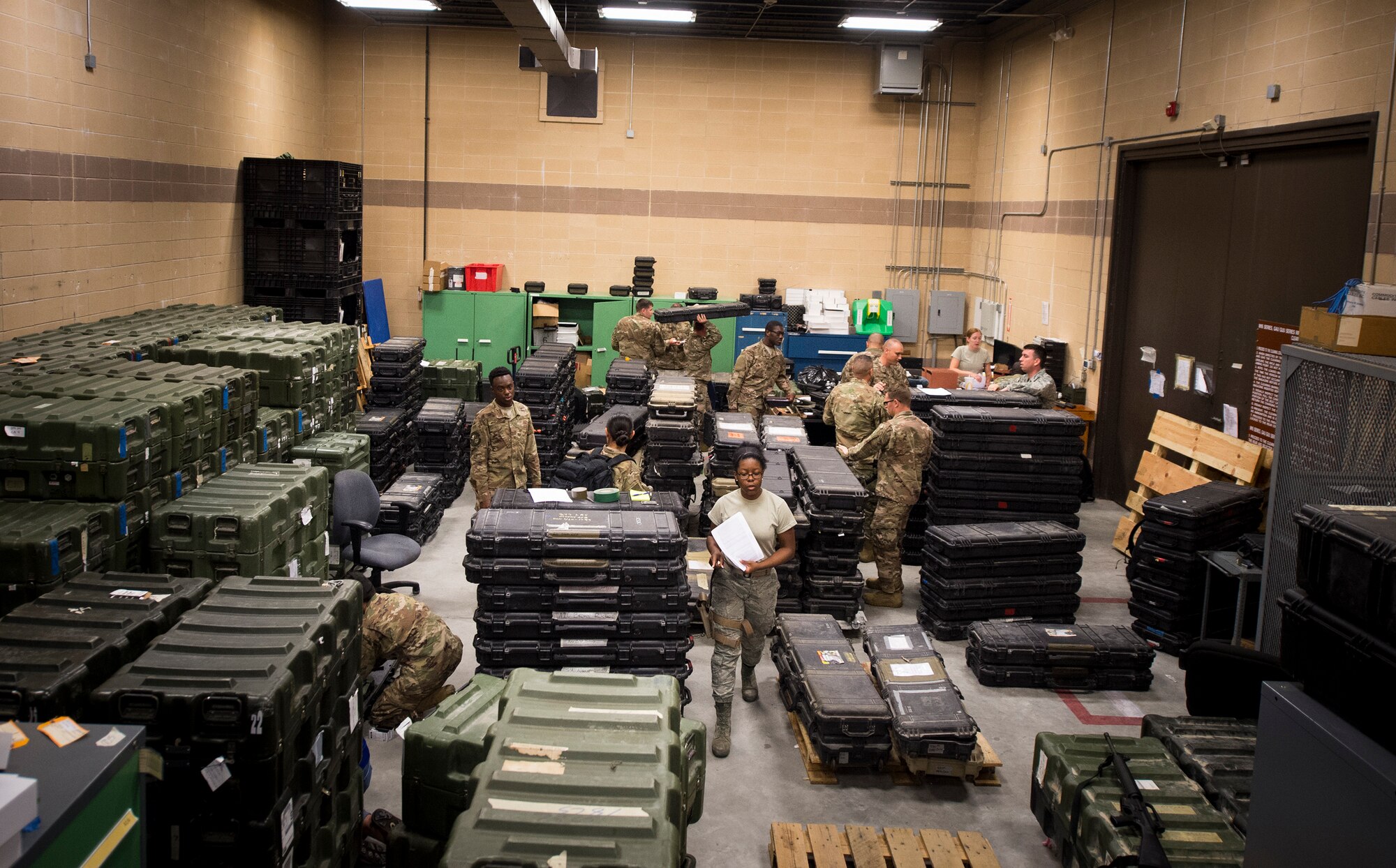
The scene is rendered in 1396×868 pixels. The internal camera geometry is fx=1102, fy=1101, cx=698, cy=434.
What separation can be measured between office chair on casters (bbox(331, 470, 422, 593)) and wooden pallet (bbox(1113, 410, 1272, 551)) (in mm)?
6205

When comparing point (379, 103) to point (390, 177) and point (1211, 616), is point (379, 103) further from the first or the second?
point (1211, 616)

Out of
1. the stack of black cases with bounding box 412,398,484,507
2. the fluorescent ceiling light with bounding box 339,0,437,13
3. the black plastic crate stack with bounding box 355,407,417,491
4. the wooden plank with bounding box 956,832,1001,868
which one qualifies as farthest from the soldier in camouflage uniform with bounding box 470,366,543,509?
the fluorescent ceiling light with bounding box 339,0,437,13

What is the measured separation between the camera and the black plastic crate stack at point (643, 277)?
17219 millimetres

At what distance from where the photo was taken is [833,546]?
8.69m

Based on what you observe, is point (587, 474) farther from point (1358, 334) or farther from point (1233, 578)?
point (1358, 334)

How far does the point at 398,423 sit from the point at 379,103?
7.47m

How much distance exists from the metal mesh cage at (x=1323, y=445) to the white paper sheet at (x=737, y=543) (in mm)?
2959

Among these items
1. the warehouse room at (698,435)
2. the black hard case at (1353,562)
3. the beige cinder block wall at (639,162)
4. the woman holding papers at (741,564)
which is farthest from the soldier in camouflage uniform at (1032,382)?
the black hard case at (1353,562)

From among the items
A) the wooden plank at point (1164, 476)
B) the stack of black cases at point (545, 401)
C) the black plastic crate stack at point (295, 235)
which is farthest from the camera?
the black plastic crate stack at point (295, 235)

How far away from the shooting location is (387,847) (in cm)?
516

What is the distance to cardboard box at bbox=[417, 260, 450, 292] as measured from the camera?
16.9 meters

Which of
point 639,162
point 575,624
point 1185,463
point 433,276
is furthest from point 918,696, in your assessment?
point 639,162

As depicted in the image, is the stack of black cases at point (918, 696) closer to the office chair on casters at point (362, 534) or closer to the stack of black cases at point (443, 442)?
the office chair on casters at point (362, 534)

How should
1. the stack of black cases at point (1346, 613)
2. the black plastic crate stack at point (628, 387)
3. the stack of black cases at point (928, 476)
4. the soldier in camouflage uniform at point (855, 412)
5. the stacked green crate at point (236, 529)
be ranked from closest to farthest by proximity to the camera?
the stack of black cases at point (1346, 613), the stacked green crate at point (236, 529), the soldier in camouflage uniform at point (855, 412), the stack of black cases at point (928, 476), the black plastic crate stack at point (628, 387)
